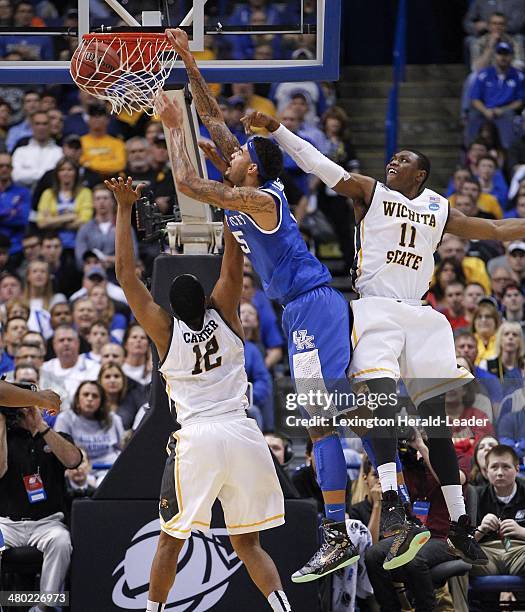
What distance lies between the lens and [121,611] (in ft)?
28.4

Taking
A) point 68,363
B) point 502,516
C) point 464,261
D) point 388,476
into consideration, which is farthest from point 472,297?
point 388,476

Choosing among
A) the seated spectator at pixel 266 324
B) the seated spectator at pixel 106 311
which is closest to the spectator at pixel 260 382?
the seated spectator at pixel 266 324

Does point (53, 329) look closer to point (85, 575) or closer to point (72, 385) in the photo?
point (72, 385)

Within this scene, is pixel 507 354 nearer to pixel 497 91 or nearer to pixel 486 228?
pixel 486 228

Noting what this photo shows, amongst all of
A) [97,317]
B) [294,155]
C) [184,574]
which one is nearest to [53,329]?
[97,317]

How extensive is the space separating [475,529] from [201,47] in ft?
10.9

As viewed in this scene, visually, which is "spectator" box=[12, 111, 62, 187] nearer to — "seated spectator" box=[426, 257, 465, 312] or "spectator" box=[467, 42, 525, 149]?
"seated spectator" box=[426, 257, 465, 312]

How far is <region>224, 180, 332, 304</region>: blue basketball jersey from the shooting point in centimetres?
764

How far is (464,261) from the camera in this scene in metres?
13.2

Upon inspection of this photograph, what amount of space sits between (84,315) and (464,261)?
3.74m

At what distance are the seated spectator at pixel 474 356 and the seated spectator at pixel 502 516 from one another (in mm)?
1721

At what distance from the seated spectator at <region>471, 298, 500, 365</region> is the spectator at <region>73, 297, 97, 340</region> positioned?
355 centimetres

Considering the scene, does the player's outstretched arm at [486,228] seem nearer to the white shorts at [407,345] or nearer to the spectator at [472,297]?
the white shorts at [407,345]

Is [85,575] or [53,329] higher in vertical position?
[53,329]
